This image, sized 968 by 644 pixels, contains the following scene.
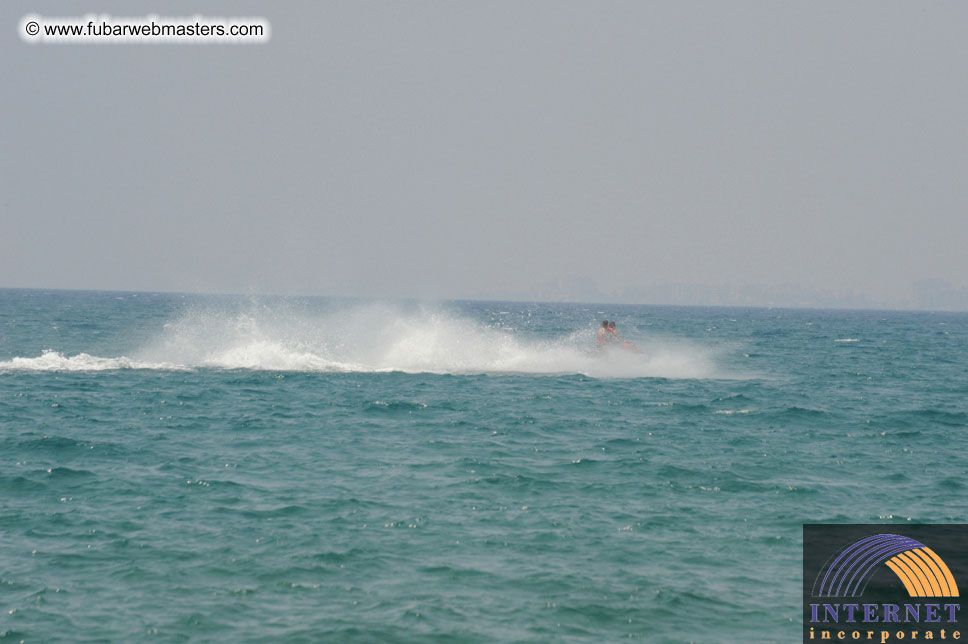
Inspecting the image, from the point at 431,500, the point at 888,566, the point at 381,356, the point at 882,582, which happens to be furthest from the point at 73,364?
the point at 882,582

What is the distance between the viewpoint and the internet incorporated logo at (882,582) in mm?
11391

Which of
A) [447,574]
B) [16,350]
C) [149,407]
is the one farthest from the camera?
[16,350]

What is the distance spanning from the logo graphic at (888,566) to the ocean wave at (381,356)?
2527 cm

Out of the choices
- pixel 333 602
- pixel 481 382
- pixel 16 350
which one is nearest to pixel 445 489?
pixel 333 602

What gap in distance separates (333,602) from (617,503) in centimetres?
696

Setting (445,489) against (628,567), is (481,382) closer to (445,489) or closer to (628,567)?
(445,489)

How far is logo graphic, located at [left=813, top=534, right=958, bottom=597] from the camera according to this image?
1263cm

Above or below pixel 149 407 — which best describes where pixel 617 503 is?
below

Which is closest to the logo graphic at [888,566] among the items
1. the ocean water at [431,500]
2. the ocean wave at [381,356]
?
the ocean water at [431,500]

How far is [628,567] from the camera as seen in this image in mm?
13125

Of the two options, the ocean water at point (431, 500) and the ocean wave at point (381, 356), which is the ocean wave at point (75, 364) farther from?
the ocean water at point (431, 500)

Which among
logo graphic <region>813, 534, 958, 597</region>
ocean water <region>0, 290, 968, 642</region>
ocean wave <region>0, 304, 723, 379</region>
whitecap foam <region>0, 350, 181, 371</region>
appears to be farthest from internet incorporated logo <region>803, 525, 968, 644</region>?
whitecap foam <region>0, 350, 181, 371</region>

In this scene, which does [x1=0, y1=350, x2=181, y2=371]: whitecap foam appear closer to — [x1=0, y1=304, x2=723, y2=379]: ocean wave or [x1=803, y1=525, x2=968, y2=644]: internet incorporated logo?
[x1=0, y1=304, x2=723, y2=379]: ocean wave

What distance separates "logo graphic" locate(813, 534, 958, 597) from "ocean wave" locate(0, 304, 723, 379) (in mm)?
25274
